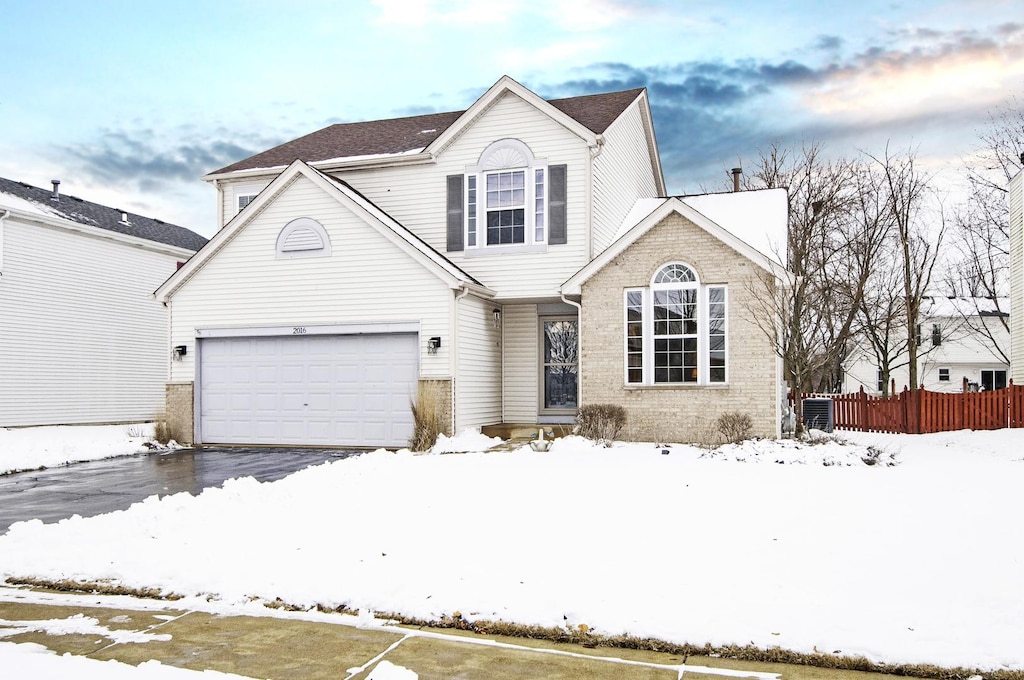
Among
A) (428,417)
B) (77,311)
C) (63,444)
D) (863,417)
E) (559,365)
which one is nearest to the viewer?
(428,417)

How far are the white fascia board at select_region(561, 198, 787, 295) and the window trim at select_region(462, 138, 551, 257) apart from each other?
5.37 ft

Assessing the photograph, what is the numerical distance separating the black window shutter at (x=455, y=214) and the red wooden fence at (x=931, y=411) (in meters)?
11.4

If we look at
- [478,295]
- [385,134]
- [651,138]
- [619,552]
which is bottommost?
[619,552]

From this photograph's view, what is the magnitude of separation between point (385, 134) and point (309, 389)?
7.97m

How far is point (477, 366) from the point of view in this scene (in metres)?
18.4

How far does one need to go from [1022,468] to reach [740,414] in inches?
190

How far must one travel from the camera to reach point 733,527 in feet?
26.7

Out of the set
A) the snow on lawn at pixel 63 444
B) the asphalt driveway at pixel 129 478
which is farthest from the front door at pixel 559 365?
the snow on lawn at pixel 63 444

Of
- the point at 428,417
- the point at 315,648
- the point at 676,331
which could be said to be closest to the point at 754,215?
the point at 676,331

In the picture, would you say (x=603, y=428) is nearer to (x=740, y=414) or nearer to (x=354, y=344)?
(x=740, y=414)

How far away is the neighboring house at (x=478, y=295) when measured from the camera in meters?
16.6

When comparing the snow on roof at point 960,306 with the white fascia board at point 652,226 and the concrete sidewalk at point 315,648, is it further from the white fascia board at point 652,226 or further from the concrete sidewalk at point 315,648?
the concrete sidewalk at point 315,648

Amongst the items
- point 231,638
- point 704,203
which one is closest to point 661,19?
point 704,203

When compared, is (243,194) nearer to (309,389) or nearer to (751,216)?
(309,389)
